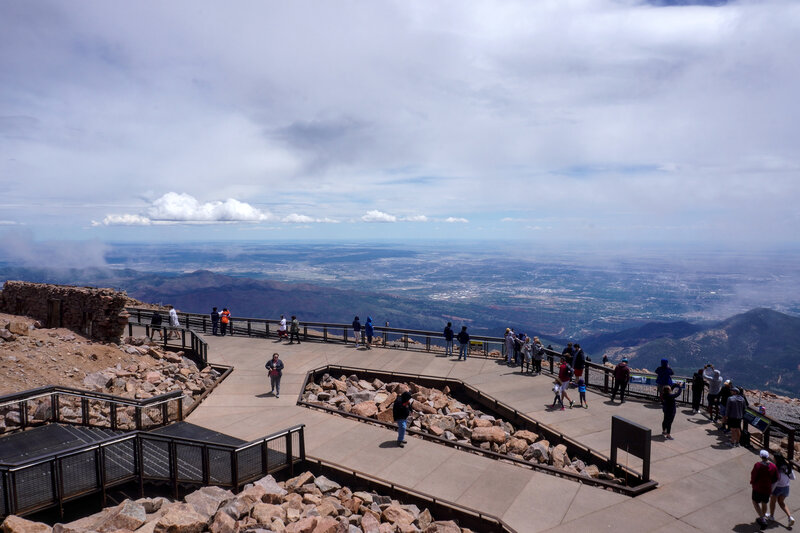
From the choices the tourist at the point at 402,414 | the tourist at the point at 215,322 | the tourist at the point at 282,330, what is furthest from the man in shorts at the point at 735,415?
the tourist at the point at 215,322

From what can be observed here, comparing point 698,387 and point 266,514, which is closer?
point 266,514

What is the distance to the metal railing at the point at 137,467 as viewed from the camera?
7066 mm

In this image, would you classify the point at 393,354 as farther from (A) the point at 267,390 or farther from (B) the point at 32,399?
(B) the point at 32,399

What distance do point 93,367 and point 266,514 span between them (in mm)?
11422

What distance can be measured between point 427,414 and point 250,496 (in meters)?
6.11

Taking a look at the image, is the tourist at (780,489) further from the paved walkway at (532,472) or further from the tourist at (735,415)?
the tourist at (735,415)

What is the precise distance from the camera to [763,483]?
693 centimetres

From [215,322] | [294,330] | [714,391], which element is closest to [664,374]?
[714,391]

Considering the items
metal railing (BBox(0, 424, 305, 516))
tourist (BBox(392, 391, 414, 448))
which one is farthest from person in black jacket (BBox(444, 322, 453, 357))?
metal railing (BBox(0, 424, 305, 516))

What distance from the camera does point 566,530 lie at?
6.89 m

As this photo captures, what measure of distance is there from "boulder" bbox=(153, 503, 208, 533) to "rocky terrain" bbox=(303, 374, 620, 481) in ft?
19.5

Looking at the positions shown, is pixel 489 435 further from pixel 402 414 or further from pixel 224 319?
pixel 224 319

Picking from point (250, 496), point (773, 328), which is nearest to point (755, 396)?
point (250, 496)

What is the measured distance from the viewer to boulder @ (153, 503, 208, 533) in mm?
6250
